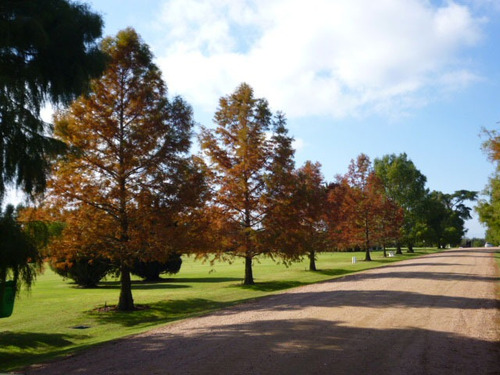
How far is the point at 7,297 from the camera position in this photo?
10844 mm

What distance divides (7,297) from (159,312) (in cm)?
746

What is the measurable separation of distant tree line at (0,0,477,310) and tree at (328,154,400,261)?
762 inches

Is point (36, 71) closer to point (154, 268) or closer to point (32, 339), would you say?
point (32, 339)

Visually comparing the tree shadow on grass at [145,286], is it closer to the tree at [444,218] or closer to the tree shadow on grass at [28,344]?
the tree shadow on grass at [28,344]

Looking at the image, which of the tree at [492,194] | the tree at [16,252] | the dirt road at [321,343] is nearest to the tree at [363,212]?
the tree at [492,194]

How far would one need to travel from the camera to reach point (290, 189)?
24125 millimetres

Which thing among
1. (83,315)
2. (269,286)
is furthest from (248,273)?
(83,315)

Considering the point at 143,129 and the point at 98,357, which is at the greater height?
the point at 143,129

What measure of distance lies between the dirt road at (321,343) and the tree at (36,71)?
412cm

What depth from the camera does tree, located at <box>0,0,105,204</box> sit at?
904 centimetres

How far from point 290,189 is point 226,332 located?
1447cm

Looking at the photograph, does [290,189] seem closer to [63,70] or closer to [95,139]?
[95,139]

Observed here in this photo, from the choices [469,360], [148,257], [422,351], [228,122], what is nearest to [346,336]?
[422,351]

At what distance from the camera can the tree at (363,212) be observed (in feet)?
148
